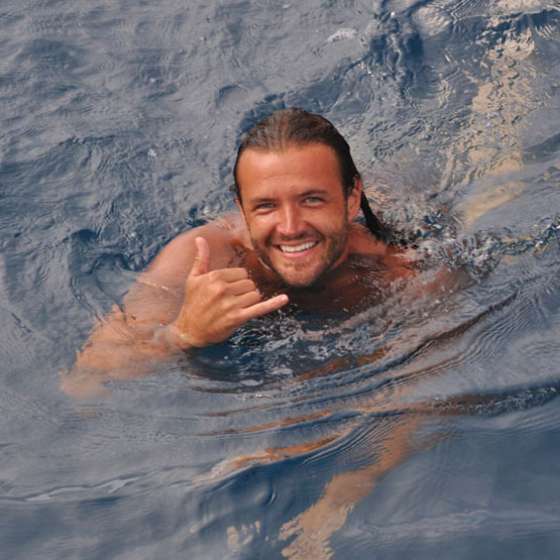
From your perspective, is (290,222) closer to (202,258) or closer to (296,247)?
(296,247)

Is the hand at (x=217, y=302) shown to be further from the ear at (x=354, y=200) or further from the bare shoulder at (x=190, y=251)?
the ear at (x=354, y=200)

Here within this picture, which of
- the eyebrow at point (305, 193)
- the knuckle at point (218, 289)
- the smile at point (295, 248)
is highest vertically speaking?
the eyebrow at point (305, 193)

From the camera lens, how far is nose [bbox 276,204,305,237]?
499 cm

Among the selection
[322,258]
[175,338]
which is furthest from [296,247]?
[175,338]

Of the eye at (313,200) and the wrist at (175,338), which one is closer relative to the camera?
Answer: the wrist at (175,338)

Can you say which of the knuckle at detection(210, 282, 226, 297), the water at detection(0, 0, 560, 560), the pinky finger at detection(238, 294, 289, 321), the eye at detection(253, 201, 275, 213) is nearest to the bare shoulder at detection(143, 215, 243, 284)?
the water at detection(0, 0, 560, 560)

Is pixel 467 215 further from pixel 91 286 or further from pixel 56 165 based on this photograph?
pixel 56 165

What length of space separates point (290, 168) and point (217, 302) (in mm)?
869

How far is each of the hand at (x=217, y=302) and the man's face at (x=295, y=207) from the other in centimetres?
51

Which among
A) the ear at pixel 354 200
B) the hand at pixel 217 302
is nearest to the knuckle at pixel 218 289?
the hand at pixel 217 302

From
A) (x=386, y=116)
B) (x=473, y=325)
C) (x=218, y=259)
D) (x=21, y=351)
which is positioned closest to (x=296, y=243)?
(x=218, y=259)

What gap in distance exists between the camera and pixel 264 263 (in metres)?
5.34

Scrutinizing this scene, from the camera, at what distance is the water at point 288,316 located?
3965 mm

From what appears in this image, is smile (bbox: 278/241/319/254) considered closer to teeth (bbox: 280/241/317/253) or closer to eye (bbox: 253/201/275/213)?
teeth (bbox: 280/241/317/253)
